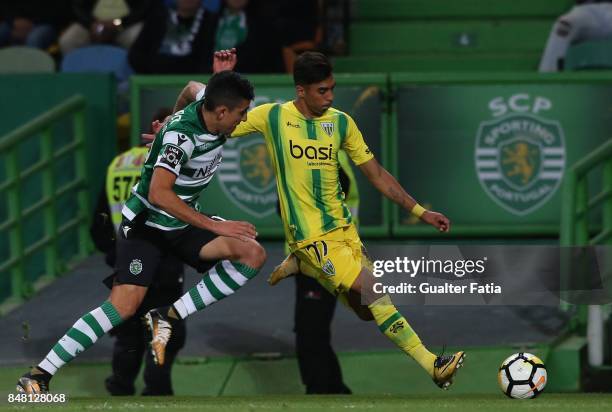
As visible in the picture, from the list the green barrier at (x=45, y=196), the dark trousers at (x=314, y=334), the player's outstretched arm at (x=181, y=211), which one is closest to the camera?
the player's outstretched arm at (x=181, y=211)

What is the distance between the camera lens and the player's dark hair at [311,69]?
877cm

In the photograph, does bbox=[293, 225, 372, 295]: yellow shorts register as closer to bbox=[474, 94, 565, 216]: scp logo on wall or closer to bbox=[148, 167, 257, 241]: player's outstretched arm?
bbox=[148, 167, 257, 241]: player's outstretched arm

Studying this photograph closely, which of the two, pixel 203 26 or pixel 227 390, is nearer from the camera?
pixel 227 390

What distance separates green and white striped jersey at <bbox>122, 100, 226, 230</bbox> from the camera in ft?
28.0

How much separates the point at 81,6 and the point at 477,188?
4781 millimetres

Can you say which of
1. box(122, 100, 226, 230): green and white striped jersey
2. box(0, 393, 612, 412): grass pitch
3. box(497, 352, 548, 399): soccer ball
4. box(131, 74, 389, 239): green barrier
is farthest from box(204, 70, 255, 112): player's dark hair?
box(131, 74, 389, 239): green barrier

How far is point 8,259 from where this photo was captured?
1273 cm

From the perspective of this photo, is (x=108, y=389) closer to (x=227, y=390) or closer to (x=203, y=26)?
(x=227, y=390)

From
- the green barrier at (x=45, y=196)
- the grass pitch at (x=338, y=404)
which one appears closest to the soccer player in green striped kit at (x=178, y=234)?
the grass pitch at (x=338, y=404)

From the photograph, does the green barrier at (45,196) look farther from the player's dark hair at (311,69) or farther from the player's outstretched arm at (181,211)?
the player's dark hair at (311,69)

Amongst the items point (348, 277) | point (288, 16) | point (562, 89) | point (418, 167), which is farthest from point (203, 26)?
point (348, 277)

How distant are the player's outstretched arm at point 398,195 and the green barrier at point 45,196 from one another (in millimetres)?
3868

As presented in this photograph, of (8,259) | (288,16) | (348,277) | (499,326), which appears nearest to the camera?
(348,277)

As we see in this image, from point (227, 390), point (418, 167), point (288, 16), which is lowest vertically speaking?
point (227, 390)
